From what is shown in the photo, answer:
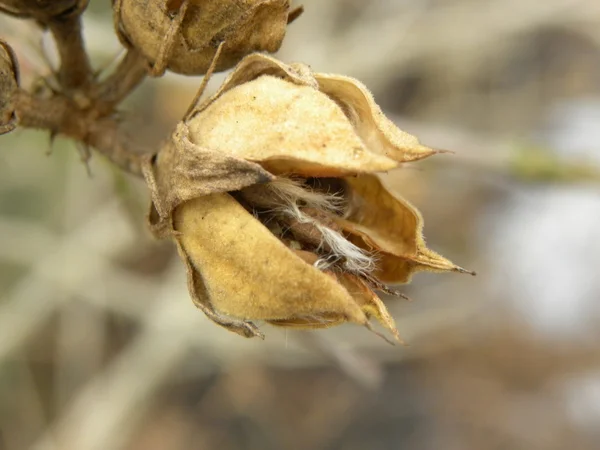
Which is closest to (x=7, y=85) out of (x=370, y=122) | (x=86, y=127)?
(x=86, y=127)

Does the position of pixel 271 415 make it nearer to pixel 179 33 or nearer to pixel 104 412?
pixel 104 412

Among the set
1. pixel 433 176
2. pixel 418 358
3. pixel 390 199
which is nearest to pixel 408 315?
pixel 418 358

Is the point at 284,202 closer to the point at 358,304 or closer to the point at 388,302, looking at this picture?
the point at 358,304

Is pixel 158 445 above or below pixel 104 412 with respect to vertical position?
below

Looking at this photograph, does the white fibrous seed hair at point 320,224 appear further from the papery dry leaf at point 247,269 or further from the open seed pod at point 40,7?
the open seed pod at point 40,7

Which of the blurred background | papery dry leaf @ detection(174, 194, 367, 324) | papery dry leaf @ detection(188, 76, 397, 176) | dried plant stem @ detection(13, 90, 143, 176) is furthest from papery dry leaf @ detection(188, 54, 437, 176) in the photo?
the blurred background

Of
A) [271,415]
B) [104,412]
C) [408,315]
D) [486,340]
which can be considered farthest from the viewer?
[486,340]

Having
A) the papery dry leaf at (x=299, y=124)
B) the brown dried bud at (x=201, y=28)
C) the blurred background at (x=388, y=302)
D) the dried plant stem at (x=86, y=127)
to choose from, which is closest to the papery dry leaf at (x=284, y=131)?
the papery dry leaf at (x=299, y=124)

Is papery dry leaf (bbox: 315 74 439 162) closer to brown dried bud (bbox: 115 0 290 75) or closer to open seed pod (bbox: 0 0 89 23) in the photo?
brown dried bud (bbox: 115 0 290 75)
